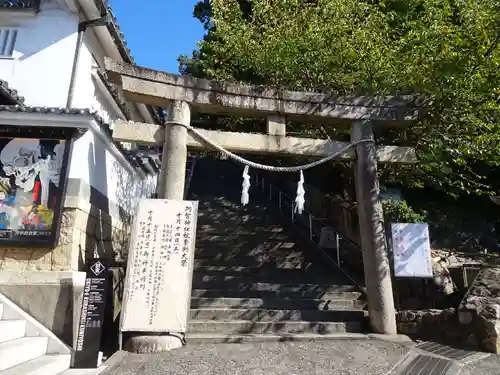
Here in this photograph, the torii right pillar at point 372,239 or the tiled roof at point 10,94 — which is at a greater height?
the tiled roof at point 10,94

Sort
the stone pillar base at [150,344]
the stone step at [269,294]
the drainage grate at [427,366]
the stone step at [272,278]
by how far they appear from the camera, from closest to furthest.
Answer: the drainage grate at [427,366] < the stone pillar base at [150,344] < the stone step at [269,294] < the stone step at [272,278]

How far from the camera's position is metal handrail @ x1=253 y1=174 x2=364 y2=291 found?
9.27 m

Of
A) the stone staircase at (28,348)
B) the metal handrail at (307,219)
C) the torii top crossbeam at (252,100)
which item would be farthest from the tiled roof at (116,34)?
the metal handrail at (307,219)

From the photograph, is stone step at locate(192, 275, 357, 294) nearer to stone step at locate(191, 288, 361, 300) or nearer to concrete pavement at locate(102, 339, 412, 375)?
stone step at locate(191, 288, 361, 300)

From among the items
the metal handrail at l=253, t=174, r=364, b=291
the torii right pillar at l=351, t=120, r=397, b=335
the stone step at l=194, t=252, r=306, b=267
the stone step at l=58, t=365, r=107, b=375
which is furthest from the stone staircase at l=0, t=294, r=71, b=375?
the metal handrail at l=253, t=174, r=364, b=291

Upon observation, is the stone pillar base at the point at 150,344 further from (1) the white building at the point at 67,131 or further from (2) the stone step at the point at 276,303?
(2) the stone step at the point at 276,303

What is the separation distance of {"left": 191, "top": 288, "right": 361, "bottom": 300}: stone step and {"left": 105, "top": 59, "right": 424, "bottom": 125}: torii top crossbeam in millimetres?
3875

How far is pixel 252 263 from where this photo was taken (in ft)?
29.0

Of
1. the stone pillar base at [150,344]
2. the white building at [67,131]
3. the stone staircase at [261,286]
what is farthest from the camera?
the stone staircase at [261,286]

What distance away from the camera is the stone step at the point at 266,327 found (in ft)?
20.2

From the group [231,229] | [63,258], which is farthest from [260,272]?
[63,258]

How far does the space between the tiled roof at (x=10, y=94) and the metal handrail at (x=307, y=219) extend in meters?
8.09

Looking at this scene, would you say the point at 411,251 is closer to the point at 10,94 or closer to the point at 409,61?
the point at 409,61

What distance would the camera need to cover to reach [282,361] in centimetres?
496
